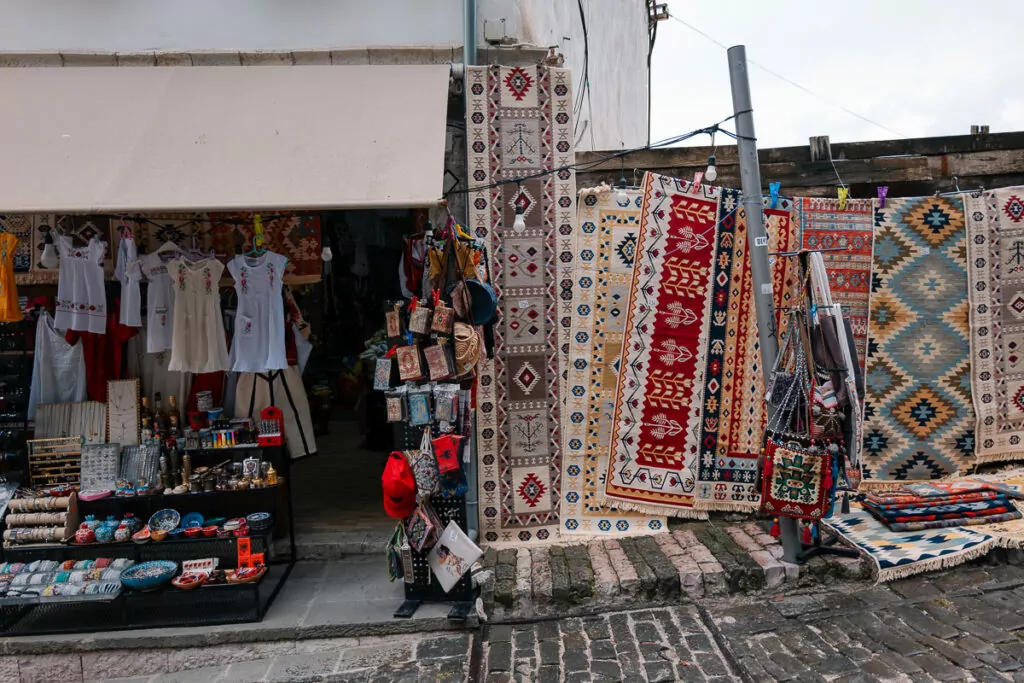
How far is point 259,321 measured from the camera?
5.34m

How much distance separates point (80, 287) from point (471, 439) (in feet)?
10.3

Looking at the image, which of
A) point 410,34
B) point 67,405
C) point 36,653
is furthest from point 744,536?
point 67,405

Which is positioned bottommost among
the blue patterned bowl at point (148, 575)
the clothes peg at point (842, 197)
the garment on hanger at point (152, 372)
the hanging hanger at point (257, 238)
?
the blue patterned bowl at point (148, 575)

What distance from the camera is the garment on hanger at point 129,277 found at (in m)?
5.26

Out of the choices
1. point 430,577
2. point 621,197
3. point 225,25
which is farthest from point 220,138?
point 430,577

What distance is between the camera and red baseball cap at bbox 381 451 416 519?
14.5 feet

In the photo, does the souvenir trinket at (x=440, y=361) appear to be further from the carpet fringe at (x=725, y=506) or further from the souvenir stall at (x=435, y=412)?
the carpet fringe at (x=725, y=506)

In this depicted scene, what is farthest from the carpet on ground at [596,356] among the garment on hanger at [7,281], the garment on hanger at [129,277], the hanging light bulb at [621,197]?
the garment on hanger at [7,281]

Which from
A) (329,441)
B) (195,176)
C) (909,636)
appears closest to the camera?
(909,636)

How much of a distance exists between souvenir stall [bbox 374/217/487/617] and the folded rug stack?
286cm

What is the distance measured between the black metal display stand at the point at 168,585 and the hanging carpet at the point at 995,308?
5.38 meters

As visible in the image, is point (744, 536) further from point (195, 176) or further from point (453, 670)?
point (195, 176)

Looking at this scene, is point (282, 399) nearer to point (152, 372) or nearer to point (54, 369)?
point (152, 372)

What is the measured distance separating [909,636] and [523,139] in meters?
3.92
